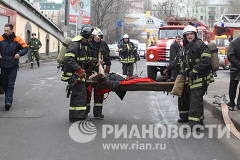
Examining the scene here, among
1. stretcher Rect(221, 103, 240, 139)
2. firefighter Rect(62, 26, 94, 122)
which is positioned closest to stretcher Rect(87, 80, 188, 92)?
firefighter Rect(62, 26, 94, 122)

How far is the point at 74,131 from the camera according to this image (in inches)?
264

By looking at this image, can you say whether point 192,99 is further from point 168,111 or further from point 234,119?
point 168,111

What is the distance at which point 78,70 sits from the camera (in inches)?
284

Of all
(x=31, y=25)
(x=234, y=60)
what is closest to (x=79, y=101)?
(x=234, y=60)

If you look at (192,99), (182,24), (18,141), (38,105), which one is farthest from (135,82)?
(182,24)

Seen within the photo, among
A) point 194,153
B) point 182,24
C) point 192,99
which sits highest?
point 182,24

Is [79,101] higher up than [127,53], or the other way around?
[127,53]

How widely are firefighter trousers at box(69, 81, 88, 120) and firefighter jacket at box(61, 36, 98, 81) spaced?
179mm

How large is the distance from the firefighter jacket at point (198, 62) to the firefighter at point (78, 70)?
1864mm

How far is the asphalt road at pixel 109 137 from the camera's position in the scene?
538cm

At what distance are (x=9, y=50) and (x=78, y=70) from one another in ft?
8.37

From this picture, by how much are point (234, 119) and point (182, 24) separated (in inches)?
394

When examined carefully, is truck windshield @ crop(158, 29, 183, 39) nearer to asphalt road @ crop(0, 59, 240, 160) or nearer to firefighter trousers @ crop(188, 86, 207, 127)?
asphalt road @ crop(0, 59, 240, 160)

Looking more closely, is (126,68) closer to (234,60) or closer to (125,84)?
(234,60)
